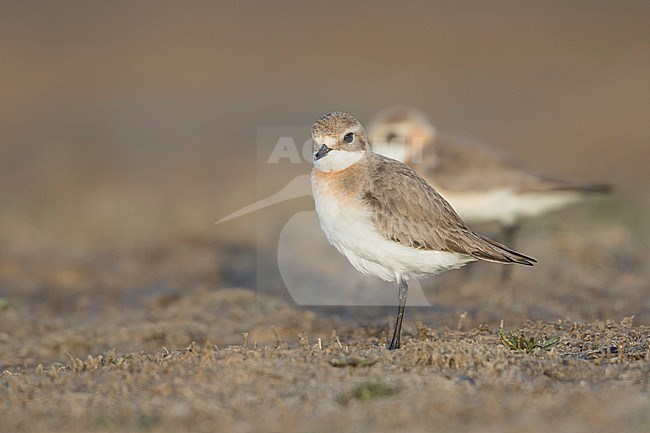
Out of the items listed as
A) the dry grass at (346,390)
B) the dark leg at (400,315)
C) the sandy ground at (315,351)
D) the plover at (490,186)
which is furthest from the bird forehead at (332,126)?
the plover at (490,186)

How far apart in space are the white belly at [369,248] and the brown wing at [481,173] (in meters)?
3.23

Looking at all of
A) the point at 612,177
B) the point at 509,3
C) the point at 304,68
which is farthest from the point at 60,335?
the point at 509,3

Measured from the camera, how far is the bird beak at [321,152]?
6.20 meters

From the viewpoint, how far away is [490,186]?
9312mm

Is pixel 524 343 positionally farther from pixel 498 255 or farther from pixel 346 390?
pixel 346 390

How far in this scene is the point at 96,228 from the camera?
1184 centimetres

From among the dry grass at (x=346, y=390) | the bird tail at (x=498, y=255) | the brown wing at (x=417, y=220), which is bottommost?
the dry grass at (x=346, y=390)

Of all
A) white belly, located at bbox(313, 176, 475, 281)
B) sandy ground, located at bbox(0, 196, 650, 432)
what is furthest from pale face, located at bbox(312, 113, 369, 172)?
sandy ground, located at bbox(0, 196, 650, 432)

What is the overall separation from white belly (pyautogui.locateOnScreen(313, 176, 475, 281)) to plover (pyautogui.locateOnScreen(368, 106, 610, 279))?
3185 mm

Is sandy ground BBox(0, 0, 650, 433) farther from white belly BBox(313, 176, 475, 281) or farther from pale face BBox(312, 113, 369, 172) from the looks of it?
pale face BBox(312, 113, 369, 172)

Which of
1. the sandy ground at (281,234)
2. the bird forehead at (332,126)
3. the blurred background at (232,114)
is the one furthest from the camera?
the blurred background at (232,114)

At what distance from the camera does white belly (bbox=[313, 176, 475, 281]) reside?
19.4 feet

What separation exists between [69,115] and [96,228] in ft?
29.5

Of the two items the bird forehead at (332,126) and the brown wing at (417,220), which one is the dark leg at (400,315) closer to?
the brown wing at (417,220)
